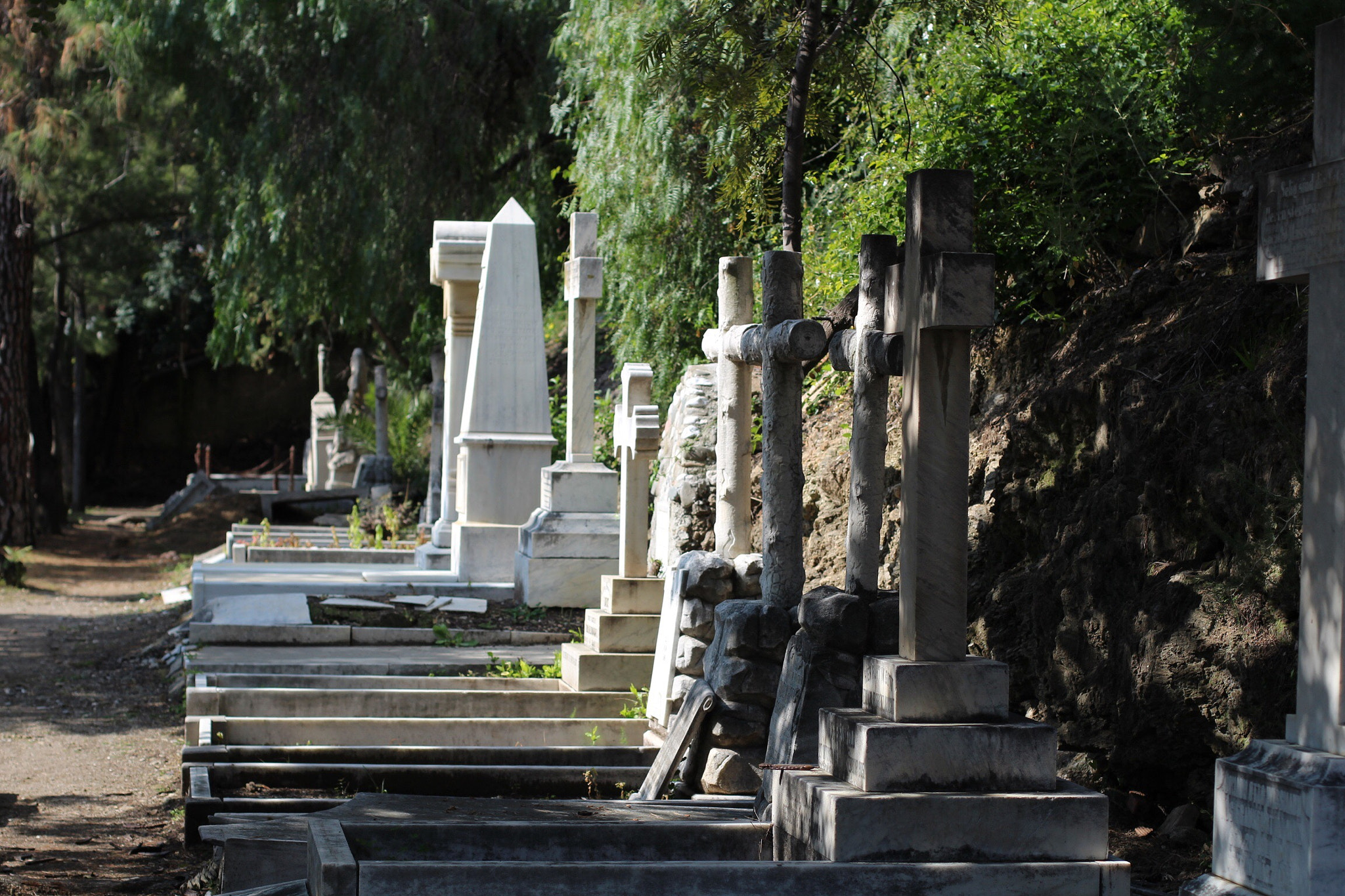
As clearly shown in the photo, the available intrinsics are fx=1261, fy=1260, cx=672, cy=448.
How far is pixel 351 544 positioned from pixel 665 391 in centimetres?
469

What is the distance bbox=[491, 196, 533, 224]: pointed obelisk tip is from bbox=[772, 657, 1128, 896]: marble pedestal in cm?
892

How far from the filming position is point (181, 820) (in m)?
6.00

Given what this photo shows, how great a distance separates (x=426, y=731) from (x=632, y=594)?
4.69 ft

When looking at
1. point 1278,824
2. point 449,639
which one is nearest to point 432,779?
point 1278,824

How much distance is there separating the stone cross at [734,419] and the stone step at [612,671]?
58.8 inches

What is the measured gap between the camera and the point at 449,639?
9.48 meters

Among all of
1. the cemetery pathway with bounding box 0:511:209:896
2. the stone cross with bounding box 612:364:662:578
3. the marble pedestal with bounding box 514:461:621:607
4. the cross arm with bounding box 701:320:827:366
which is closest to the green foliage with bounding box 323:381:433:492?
the cemetery pathway with bounding box 0:511:209:896

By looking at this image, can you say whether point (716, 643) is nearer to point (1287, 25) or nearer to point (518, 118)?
point (1287, 25)

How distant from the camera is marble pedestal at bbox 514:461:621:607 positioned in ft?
34.6

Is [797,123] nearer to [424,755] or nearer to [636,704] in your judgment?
[636,704]

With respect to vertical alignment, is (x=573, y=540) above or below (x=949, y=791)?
above

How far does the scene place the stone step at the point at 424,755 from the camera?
589 cm

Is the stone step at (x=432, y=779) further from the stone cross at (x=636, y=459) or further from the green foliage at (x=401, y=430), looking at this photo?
the green foliage at (x=401, y=430)

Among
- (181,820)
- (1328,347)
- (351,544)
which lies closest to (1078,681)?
(1328,347)
